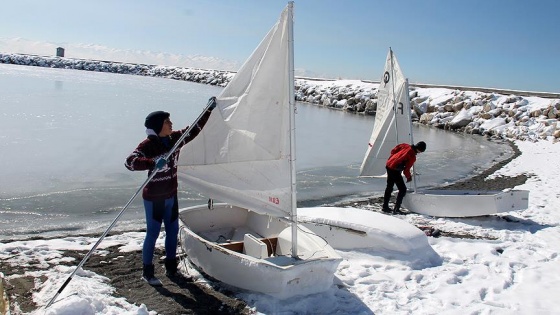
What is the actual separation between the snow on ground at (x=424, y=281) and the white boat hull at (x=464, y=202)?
0.42m

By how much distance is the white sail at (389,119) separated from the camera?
1019 centimetres

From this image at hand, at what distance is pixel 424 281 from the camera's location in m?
6.12

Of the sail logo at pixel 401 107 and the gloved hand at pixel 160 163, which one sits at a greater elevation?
the sail logo at pixel 401 107

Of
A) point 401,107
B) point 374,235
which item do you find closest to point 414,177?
point 401,107

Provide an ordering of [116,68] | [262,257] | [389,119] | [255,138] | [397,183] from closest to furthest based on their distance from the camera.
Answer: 1. [255,138]
2. [262,257]
3. [397,183]
4. [389,119]
5. [116,68]

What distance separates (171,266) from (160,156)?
144 cm

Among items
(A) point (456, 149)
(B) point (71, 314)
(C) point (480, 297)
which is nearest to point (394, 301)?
(C) point (480, 297)

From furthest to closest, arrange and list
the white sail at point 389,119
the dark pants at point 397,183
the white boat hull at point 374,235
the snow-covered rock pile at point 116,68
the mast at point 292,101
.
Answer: the snow-covered rock pile at point 116,68
the white sail at point 389,119
the dark pants at point 397,183
the white boat hull at point 374,235
the mast at point 292,101

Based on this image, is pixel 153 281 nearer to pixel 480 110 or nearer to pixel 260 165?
pixel 260 165

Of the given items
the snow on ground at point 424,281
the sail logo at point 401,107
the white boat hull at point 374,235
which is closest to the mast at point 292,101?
the snow on ground at point 424,281

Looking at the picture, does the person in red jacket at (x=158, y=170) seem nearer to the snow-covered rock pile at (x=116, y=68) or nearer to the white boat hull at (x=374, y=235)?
the white boat hull at (x=374, y=235)

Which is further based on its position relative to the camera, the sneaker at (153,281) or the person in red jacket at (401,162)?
the person in red jacket at (401,162)

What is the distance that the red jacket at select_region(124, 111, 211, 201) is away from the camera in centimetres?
533

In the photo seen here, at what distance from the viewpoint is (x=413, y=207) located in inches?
392
